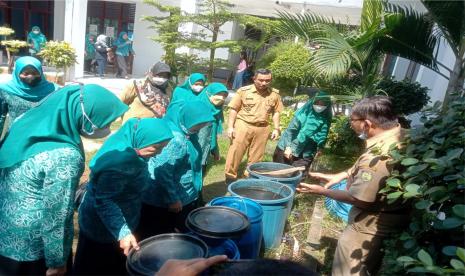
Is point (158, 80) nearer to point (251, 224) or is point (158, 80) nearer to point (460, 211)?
point (251, 224)

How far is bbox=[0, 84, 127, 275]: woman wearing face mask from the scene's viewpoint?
1.84 meters

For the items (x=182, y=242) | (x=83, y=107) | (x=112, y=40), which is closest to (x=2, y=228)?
(x=83, y=107)

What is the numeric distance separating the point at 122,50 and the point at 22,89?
8.89 metres

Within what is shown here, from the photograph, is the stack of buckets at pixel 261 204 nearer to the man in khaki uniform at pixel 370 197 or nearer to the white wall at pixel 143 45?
the man in khaki uniform at pixel 370 197

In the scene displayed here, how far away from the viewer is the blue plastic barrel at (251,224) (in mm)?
2789

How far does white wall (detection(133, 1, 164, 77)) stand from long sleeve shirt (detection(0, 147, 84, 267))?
10.9 metres

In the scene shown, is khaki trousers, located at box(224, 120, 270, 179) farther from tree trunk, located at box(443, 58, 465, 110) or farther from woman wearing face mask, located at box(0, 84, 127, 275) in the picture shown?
woman wearing face mask, located at box(0, 84, 127, 275)

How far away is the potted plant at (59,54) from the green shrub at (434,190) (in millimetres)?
9447

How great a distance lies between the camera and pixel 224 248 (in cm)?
238

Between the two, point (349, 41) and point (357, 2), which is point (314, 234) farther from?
point (357, 2)

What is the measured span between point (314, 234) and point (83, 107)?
3154 mm

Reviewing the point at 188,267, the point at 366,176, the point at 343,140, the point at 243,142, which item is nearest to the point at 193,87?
the point at 243,142

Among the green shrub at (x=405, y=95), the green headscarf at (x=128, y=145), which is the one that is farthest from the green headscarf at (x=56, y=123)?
the green shrub at (x=405, y=95)

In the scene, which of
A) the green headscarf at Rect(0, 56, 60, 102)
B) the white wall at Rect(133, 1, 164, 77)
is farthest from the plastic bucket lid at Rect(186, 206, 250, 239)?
the white wall at Rect(133, 1, 164, 77)
